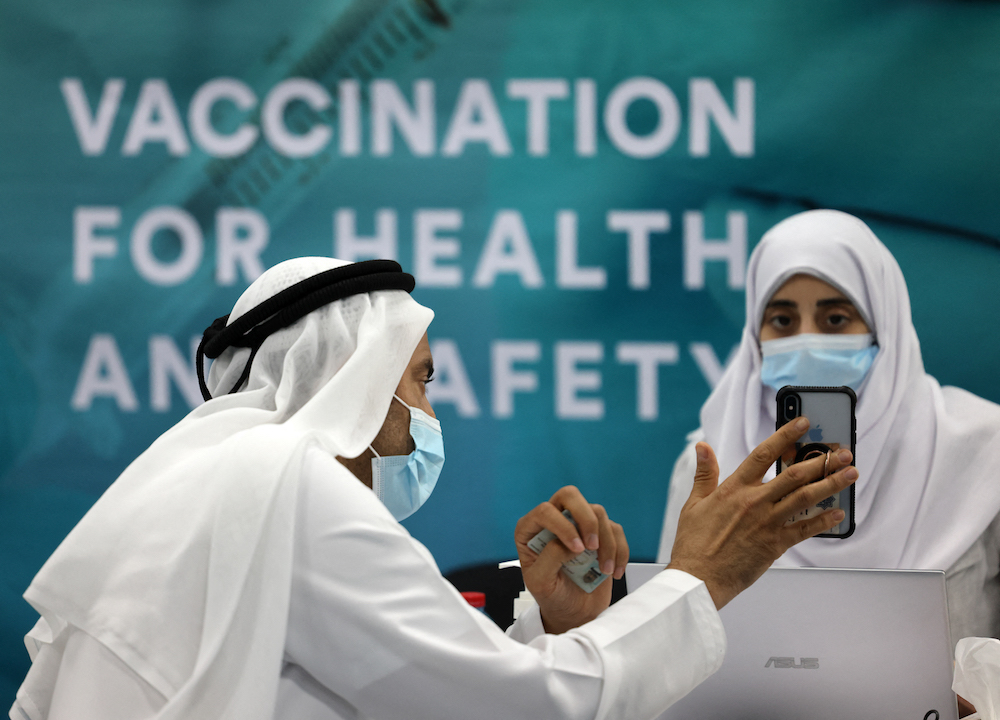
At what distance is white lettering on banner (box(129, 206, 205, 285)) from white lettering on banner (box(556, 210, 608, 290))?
1304 millimetres

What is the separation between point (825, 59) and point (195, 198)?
230 cm

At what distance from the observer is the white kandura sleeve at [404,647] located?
106 cm

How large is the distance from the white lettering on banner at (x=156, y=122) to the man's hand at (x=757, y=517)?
8.28 feet

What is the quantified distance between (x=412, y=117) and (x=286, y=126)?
0.46 meters

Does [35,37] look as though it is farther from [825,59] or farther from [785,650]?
[785,650]

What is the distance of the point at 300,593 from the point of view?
109 centimetres

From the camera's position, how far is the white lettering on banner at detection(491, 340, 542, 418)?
9.82 ft

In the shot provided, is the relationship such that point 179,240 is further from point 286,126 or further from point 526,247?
point 526,247

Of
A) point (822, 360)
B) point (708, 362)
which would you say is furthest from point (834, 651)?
point (708, 362)

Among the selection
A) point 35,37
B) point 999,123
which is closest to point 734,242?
point 999,123

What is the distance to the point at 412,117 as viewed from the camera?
9.82ft

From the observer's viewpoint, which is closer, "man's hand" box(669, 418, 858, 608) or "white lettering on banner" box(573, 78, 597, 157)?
"man's hand" box(669, 418, 858, 608)

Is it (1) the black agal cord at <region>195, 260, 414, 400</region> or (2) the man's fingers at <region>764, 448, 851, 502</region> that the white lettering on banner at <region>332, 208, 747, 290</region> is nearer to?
(1) the black agal cord at <region>195, 260, 414, 400</region>

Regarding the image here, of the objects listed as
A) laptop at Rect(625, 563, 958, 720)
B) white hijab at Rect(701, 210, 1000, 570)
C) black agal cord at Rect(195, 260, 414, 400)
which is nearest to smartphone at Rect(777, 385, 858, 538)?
laptop at Rect(625, 563, 958, 720)
